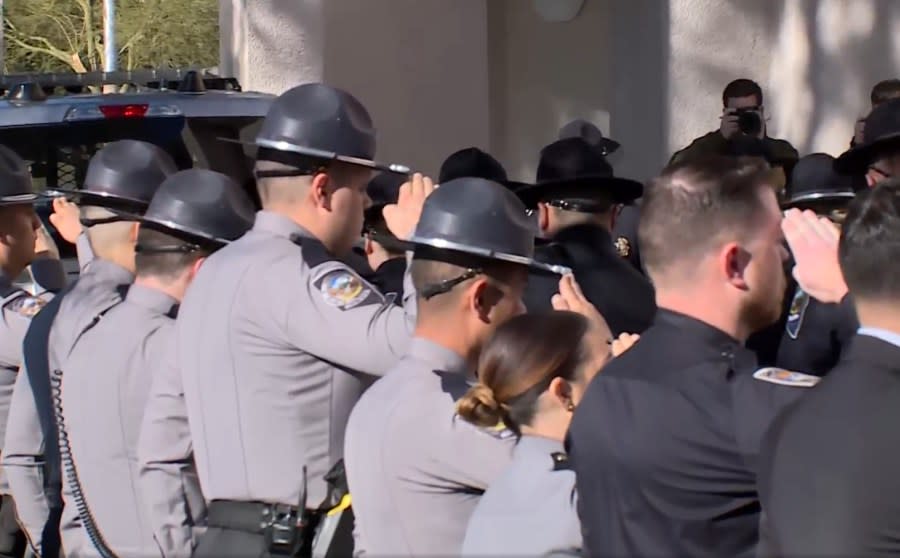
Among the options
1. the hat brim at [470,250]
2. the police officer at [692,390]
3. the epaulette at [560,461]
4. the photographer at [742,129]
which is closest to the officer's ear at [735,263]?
the police officer at [692,390]

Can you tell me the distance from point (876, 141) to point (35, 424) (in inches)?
104

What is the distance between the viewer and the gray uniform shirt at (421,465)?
3072 mm

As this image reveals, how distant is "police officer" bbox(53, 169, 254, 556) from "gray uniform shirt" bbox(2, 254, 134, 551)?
29 centimetres

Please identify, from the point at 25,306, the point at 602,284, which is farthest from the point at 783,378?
the point at 25,306

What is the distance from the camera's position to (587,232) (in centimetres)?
452

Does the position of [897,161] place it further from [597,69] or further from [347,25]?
[597,69]

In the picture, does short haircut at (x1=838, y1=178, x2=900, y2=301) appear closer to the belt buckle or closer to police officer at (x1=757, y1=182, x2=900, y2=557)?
police officer at (x1=757, y1=182, x2=900, y2=557)

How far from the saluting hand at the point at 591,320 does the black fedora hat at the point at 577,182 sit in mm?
1025

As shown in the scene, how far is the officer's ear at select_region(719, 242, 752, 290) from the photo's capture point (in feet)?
9.32

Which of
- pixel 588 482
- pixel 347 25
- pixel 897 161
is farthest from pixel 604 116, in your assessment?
pixel 588 482

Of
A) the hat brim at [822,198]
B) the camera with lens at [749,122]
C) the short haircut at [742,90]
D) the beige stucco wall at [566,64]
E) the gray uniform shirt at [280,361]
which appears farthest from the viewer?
the beige stucco wall at [566,64]

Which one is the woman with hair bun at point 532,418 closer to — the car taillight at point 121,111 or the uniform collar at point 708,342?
the uniform collar at point 708,342

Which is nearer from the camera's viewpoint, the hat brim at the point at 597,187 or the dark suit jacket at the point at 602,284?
the dark suit jacket at the point at 602,284

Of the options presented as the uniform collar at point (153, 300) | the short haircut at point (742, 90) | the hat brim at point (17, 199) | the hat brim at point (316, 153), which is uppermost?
the short haircut at point (742, 90)
